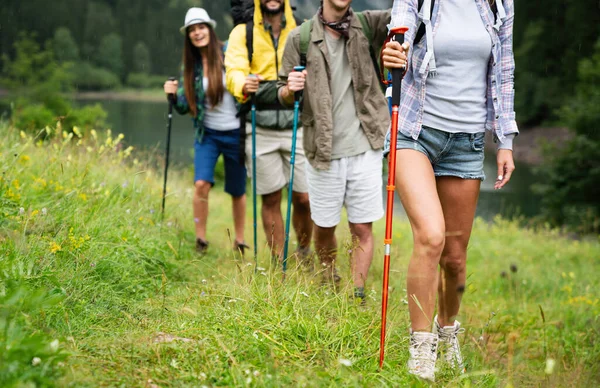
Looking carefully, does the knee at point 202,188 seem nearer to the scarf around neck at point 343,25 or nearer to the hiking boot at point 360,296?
the scarf around neck at point 343,25

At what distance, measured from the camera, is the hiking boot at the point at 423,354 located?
9.15 ft

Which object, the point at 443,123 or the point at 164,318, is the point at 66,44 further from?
the point at 443,123

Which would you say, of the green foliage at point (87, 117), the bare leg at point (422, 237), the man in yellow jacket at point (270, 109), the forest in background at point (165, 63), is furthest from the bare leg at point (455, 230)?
the green foliage at point (87, 117)

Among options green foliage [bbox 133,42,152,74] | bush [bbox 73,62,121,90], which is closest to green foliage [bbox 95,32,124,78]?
bush [bbox 73,62,121,90]

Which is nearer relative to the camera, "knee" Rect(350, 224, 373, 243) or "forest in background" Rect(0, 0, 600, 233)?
"knee" Rect(350, 224, 373, 243)

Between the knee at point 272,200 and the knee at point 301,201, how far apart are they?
Answer: 0.47 feet

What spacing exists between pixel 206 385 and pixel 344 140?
233 cm

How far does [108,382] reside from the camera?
2.41 meters

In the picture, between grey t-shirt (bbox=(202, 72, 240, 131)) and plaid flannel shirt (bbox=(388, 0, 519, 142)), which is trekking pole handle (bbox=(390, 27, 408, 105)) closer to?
plaid flannel shirt (bbox=(388, 0, 519, 142))

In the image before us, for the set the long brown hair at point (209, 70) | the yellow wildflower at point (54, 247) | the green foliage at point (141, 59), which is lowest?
the green foliage at point (141, 59)

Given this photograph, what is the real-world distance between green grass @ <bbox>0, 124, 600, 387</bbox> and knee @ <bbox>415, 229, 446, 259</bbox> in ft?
1.74

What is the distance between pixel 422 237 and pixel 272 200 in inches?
104

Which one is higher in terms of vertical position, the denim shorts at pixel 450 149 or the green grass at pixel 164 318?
the denim shorts at pixel 450 149

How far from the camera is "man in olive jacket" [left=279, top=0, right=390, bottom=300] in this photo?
4305mm
